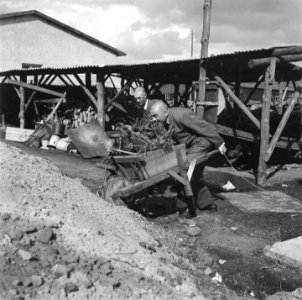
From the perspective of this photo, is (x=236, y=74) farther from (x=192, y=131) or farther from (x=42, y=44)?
(x=42, y=44)

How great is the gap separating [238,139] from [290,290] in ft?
24.6

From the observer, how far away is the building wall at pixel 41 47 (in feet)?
73.0

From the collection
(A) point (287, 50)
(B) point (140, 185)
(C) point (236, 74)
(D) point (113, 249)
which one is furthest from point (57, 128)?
(D) point (113, 249)

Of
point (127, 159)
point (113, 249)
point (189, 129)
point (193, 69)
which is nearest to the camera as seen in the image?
point (113, 249)

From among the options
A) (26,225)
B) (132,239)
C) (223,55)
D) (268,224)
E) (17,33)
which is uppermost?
(17,33)

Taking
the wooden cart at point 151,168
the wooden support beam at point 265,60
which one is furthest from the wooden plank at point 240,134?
the wooden cart at point 151,168

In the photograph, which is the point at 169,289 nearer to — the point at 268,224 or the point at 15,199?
the point at 15,199

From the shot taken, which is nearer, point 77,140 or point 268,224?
point 268,224

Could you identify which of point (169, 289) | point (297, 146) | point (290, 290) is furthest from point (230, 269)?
point (297, 146)

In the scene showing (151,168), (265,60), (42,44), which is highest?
(42,44)

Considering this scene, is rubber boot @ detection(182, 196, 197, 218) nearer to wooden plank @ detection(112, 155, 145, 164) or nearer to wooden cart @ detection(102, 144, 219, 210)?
wooden cart @ detection(102, 144, 219, 210)

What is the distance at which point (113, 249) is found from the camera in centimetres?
384

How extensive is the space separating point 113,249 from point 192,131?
7.74 feet

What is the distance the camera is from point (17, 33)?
74.2 ft
